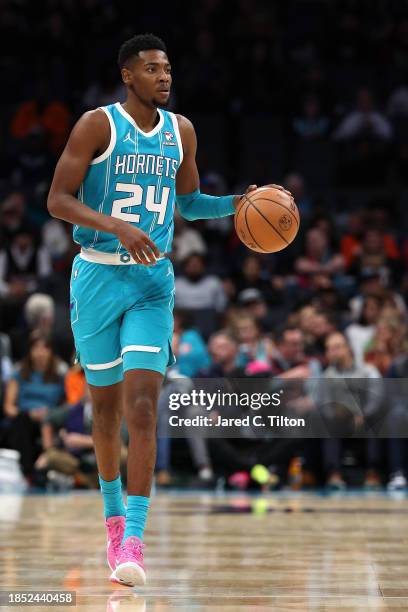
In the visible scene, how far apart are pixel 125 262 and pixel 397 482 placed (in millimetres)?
5612

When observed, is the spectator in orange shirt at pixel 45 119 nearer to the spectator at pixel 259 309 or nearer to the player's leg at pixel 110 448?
the spectator at pixel 259 309

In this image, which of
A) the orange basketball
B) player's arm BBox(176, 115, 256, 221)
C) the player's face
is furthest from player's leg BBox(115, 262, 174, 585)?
the player's face

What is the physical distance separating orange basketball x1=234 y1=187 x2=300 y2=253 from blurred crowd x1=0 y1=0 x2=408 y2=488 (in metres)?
2.49

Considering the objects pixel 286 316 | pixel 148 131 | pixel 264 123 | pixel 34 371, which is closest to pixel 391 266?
pixel 286 316

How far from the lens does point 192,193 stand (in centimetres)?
537

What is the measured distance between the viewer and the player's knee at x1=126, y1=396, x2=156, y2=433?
4707mm

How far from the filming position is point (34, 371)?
10.9 meters

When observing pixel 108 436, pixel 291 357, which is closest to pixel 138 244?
pixel 108 436

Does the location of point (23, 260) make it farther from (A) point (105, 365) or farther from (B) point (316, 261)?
(A) point (105, 365)

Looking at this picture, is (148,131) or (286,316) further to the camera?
(286,316)

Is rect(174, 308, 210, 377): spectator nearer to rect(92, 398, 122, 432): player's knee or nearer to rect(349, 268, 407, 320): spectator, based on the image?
rect(349, 268, 407, 320): spectator

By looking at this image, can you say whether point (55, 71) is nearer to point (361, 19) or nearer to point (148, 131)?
point (361, 19)

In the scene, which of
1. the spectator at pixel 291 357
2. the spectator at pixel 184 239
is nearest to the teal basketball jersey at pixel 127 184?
the spectator at pixel 291 357

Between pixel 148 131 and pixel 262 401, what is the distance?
157cm
